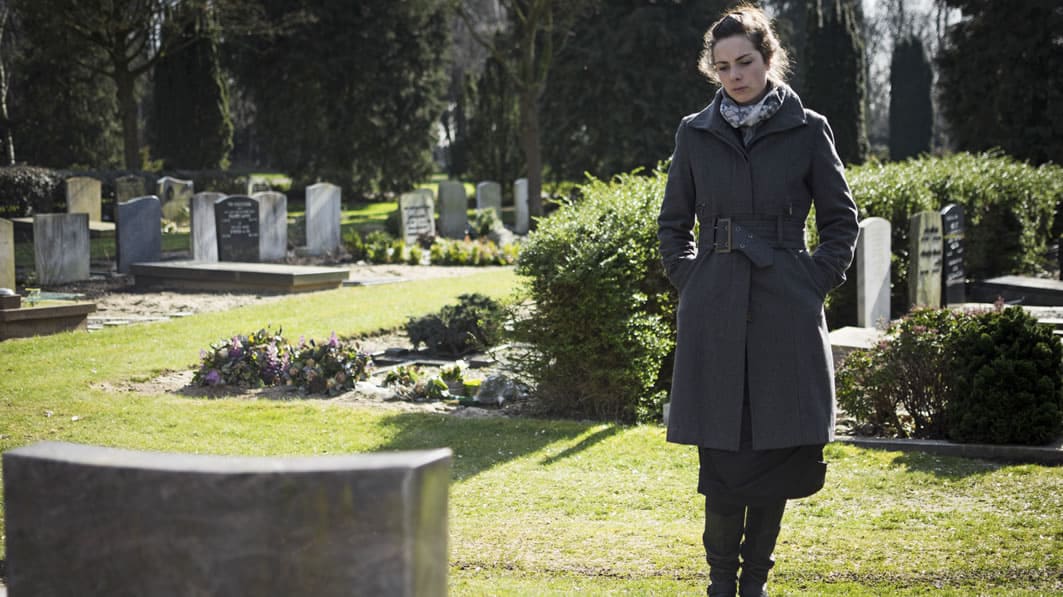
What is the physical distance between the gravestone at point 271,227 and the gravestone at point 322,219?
1.11m

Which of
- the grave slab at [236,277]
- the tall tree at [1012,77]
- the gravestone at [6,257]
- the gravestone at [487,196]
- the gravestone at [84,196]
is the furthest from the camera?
the gravestone at [487,196]

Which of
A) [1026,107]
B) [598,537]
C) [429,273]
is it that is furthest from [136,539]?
[1026,107]

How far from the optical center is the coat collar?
3.49 metres

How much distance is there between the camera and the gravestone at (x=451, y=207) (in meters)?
22.8

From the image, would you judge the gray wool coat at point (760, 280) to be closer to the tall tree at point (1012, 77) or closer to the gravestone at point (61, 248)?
the gravestone at point (61, 248)

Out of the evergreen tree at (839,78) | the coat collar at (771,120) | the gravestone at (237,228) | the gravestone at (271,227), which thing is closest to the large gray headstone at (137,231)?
the gravestone at (237,228)

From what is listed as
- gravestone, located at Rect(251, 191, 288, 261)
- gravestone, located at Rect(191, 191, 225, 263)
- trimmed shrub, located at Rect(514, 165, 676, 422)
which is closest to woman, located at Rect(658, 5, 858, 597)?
trimmed shrub, located at Rect(514, 165, 676, 422)

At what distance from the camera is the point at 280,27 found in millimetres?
31766

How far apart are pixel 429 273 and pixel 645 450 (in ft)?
36.0

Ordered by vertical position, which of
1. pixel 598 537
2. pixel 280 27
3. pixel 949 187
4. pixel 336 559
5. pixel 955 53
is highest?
pixel 280 27

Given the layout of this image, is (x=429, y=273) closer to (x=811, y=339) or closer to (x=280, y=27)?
(x=811, y=339)

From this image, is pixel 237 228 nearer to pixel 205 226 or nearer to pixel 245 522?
pixel 205 226

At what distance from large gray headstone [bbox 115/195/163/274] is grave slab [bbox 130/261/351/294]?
2.48 feet

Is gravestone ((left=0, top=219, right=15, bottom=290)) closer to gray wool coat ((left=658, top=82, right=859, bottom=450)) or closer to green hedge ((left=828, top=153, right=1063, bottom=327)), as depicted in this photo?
green hedge ((left=828, top=153, right=1063, bottom=327))
